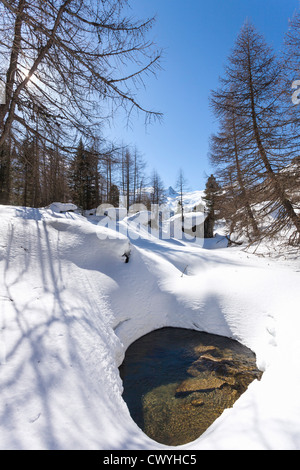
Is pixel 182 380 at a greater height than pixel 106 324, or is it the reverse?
pixel 106 324

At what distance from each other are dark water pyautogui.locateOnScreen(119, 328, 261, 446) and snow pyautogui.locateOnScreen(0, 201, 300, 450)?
1.27 ft

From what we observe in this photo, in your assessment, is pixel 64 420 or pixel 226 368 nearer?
pixel 64 420

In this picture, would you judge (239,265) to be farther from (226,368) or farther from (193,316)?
(226,368)

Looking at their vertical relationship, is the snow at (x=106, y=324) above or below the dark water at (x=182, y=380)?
above

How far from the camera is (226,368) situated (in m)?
4.14

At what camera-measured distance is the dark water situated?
9.84 ft

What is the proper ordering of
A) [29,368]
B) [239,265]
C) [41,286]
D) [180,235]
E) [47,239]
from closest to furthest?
[29,368], [41,286], [47,239], [239,265], [180,235]

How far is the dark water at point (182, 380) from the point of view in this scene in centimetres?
300

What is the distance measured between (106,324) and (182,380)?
6.39 ft

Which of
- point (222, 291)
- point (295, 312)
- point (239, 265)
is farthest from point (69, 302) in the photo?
point (239, 265)

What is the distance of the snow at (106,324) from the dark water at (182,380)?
0.39 meters

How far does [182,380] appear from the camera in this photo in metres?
3.85

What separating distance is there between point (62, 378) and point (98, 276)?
3316mm

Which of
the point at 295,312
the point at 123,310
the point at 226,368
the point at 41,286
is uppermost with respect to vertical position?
the point at 41,286
